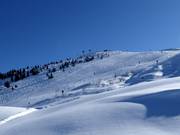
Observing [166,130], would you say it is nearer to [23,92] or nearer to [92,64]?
[23,92]

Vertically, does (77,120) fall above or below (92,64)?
below

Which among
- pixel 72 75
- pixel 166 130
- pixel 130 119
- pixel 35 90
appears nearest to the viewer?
pixel 166 130

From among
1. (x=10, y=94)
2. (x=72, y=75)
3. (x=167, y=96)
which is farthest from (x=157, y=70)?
(x=167, y=96)

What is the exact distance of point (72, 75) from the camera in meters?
64.4

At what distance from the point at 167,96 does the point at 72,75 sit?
177 ft

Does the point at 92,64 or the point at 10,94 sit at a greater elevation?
the point at 92,64

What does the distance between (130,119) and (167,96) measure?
1.92m

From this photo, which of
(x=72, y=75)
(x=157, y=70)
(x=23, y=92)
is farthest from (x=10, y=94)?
(x=157, y=70)

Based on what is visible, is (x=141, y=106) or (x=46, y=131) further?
(x=141, y=106)

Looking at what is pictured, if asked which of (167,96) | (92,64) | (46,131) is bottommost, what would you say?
(46,131)

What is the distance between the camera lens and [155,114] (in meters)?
9.27

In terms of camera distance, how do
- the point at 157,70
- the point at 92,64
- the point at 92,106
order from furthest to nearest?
the point at 92,64
the point at 157,70
the point at 92,106

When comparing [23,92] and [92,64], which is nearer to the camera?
[23,92]

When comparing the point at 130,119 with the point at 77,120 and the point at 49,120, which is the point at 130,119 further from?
the point at 49,120
